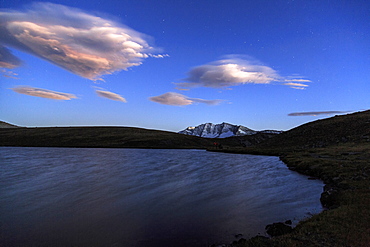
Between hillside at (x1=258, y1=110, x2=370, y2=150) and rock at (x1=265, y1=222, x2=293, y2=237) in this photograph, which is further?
hillside at (x1=258, y1=110, x2=370, y2=150)

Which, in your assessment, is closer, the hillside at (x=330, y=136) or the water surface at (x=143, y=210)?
the water surface at (x=143, y=210)

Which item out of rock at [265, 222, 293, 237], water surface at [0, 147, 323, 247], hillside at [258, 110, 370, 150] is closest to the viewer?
rock at [265, 222, 293, 237]

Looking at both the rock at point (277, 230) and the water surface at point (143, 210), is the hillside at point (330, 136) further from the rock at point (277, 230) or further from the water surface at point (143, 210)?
the rock at point (277, 230)

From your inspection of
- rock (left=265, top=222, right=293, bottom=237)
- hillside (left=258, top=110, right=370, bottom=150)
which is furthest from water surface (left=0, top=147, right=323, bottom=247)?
hillside (left=258, top=110, right=370, bottom=150)

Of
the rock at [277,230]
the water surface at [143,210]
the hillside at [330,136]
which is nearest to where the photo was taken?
the rock at [277,230]

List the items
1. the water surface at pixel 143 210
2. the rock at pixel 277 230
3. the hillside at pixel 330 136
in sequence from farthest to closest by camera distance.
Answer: the hillside at pixel 330 136
the water surface at pixel 143 210
the rock at pixel 277 230

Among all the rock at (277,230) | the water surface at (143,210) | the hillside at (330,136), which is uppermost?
the hillside at (330,136)

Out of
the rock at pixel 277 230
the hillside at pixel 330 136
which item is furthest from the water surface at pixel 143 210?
the hillside at pixel 330 136

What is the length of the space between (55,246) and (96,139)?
13494 cm

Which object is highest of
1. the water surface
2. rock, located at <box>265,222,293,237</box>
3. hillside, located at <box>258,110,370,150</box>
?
hillside, located at <box>258,110,370,150</box>

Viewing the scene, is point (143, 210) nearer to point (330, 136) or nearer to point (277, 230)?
point (277, 230)

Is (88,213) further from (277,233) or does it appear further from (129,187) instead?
(277,233)

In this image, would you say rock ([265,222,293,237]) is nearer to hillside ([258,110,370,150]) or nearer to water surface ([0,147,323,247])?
water surface ([0,147,323,247])

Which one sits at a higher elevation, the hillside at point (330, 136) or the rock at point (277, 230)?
the hillside at point (330, 136)
